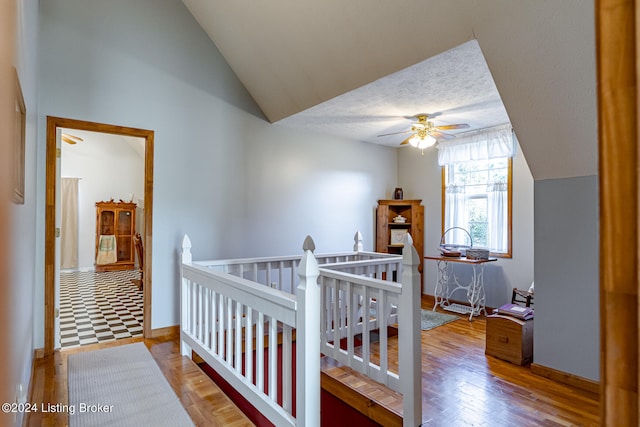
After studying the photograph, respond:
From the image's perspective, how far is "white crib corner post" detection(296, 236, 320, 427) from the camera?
5.70 feet

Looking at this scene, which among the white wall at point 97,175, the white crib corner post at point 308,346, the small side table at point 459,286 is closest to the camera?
the white crib corner post at point 308,346

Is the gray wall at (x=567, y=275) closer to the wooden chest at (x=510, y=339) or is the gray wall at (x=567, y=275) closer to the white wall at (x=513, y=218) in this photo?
the wooden chest at (x=510, y=339)

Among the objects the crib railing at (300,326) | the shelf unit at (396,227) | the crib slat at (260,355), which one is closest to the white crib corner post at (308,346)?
the crib railing at (300,326)

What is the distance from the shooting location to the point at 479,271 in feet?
16.0

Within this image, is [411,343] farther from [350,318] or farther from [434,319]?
[434,319]

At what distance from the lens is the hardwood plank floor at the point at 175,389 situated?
211 centimetres

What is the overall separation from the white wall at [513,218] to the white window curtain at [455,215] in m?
0.14

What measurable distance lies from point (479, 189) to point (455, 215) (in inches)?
20.2

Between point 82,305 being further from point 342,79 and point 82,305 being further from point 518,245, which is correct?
point 518,245

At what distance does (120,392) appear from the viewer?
2.38 metres

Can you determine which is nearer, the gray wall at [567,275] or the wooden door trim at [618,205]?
the wooden door trim at [618,205]

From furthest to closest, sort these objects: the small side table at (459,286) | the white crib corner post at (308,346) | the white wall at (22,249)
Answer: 1. the small side table at (459,286)
2. the white crib corner post at (308,346)
3. the white wall at (22,249)

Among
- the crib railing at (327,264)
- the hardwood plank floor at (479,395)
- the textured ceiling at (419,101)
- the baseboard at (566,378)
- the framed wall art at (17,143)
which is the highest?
the textured ceiling at (419,101)

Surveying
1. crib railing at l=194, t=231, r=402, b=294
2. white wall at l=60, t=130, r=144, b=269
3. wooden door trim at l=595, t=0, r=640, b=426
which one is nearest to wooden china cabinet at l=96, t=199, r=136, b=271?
white wall at l=60, t=130, r=144, b=269
